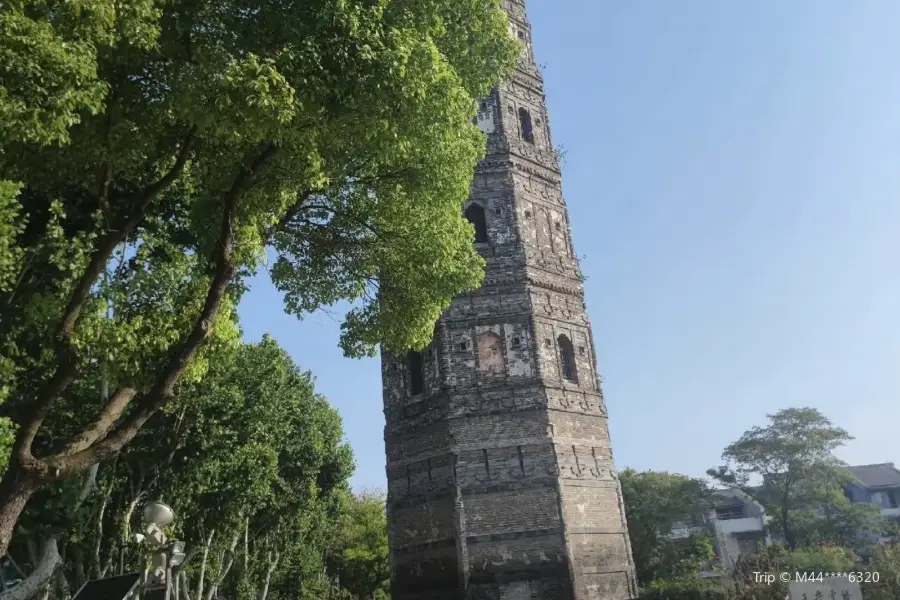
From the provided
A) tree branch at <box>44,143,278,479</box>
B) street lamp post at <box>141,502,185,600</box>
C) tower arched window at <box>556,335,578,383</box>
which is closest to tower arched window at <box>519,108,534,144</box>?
tower arched window at <box>556,335,578,383</box>

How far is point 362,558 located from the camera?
28812 millimetres

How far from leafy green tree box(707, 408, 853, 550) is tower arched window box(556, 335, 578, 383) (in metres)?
20.0

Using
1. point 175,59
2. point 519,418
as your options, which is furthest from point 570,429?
point 175,59

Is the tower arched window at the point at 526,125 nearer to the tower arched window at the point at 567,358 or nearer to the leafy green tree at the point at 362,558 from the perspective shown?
the tower arched window at the point at 567,358

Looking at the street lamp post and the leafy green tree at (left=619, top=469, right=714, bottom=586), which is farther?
the leafy green tree at (left=619, top=469, right=714, bottom=586)

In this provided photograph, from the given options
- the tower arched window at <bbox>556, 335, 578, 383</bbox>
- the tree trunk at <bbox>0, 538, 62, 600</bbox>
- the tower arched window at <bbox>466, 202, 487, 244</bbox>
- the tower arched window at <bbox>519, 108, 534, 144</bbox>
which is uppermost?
the tower arched window at <bbox>519, 108, 534, 144</bbox>

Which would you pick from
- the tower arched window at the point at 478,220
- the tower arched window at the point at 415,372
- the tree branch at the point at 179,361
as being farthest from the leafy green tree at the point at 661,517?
the tree branch at the point at 179,361

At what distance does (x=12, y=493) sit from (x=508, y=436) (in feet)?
37.3

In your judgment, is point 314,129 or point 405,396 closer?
point 314,129

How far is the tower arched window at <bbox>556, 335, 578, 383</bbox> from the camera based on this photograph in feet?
54.8

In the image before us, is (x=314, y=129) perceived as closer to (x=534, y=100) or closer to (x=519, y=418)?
(x=519, y=418)

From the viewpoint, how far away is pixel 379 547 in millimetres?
29453

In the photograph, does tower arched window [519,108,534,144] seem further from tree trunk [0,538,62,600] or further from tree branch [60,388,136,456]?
tree branch [60,388,136,456]

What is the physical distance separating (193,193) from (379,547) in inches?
954
